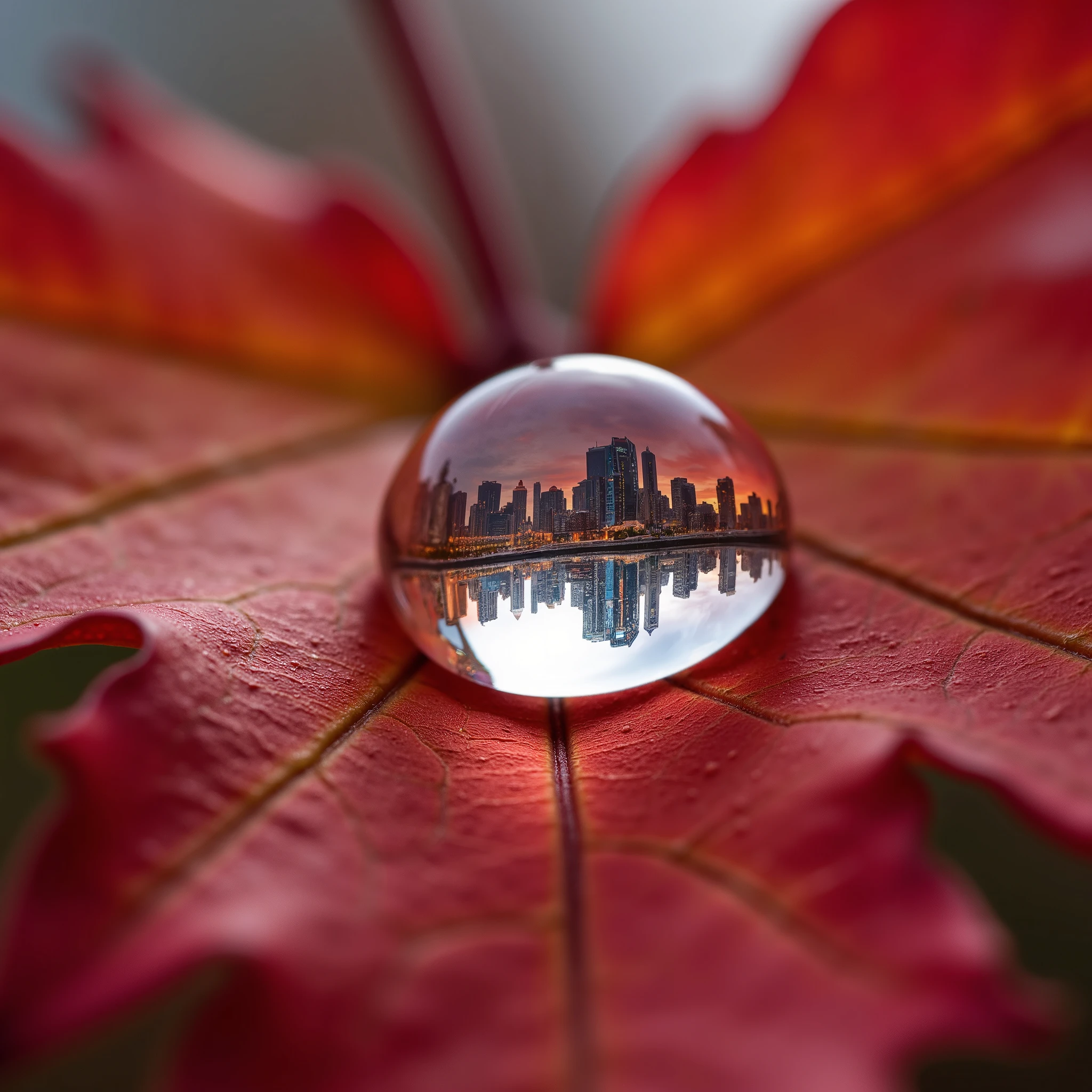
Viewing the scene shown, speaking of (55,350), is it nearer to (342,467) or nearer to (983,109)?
(342,467)

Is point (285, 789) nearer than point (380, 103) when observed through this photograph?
Yes

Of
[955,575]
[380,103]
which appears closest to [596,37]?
[380,103]

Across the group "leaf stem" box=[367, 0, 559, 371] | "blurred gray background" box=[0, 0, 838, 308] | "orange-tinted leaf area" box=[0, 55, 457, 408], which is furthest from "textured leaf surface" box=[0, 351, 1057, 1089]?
"blurred gray background" box=[0, 0, 838, 308]

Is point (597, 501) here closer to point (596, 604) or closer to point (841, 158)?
point (596, 604)

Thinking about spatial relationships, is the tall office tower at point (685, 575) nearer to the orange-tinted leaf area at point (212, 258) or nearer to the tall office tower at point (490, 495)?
the tall office tower at point (490, 495)

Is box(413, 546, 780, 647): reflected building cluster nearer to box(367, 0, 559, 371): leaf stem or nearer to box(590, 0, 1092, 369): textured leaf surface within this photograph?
box(590, 0, 1092, 369): textured leaf surface

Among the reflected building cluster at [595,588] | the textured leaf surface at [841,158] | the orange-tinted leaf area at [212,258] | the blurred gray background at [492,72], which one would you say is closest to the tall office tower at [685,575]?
the reflected building cluster at [595,588]

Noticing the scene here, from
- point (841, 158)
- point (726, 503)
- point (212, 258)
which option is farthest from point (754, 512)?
point (212, 258)
